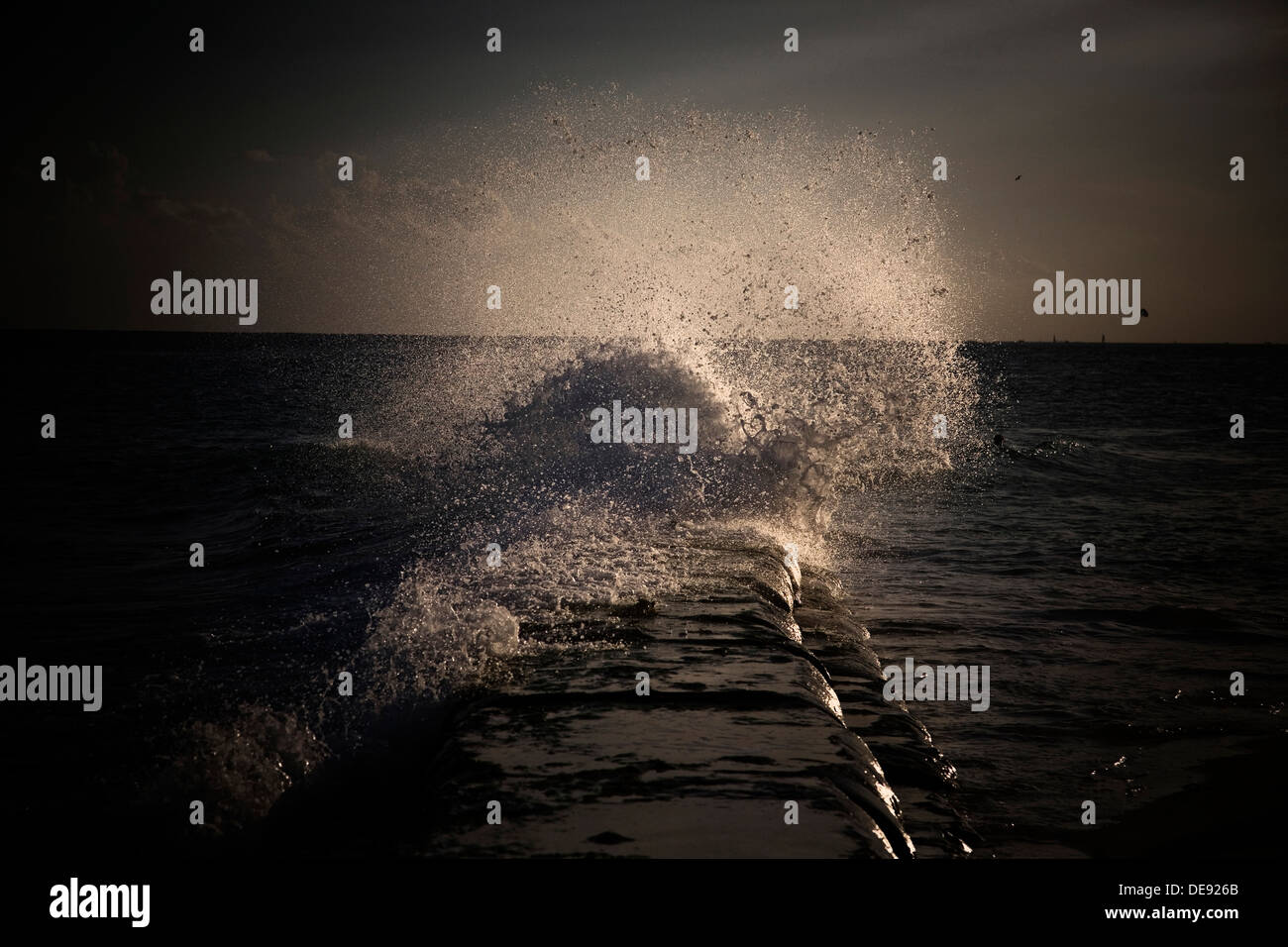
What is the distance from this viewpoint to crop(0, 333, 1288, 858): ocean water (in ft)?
9.76

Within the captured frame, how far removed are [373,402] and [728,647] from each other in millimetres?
28169

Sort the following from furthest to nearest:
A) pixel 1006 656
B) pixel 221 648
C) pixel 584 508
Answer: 1. pixel 584 508
2. pixel 1006 656
3. pixel 221 648

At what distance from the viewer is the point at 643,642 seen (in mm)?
4066

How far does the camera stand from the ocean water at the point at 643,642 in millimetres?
2975

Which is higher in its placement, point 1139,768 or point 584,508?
point 584,508

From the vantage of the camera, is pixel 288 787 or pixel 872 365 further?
pixel 872 365
